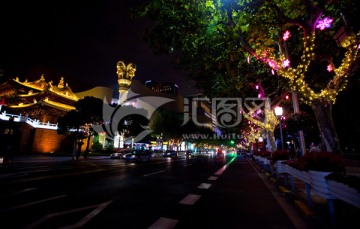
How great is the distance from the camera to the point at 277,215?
530cm

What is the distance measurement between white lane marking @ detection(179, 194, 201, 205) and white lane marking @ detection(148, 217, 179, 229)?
157cm

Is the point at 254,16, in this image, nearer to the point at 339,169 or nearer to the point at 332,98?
the point at 332,98

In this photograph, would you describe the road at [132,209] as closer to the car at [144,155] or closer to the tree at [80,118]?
the car at [144,155]

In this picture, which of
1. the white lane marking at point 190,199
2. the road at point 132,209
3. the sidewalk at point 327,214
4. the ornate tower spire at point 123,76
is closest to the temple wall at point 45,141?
the road at point 132,209

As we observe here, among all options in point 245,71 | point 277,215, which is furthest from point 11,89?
point 277,215

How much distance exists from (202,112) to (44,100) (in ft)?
429

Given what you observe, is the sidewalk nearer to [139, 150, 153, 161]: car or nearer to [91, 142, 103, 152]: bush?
[139, 150, 153, 161]: car

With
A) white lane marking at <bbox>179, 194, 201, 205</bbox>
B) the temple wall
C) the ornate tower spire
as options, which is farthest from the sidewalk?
the ornate tower spire

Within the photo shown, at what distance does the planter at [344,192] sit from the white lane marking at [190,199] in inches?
135

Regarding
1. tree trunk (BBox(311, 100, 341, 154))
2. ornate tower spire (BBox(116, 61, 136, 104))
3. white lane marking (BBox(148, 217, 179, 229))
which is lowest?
white lane marking (BBox(148, 217, 179, 229))

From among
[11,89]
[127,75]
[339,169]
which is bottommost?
[339,169]

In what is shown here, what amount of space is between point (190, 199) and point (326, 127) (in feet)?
19.7

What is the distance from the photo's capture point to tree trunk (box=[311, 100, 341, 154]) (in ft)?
26.0

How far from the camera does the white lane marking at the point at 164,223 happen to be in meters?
4.19
